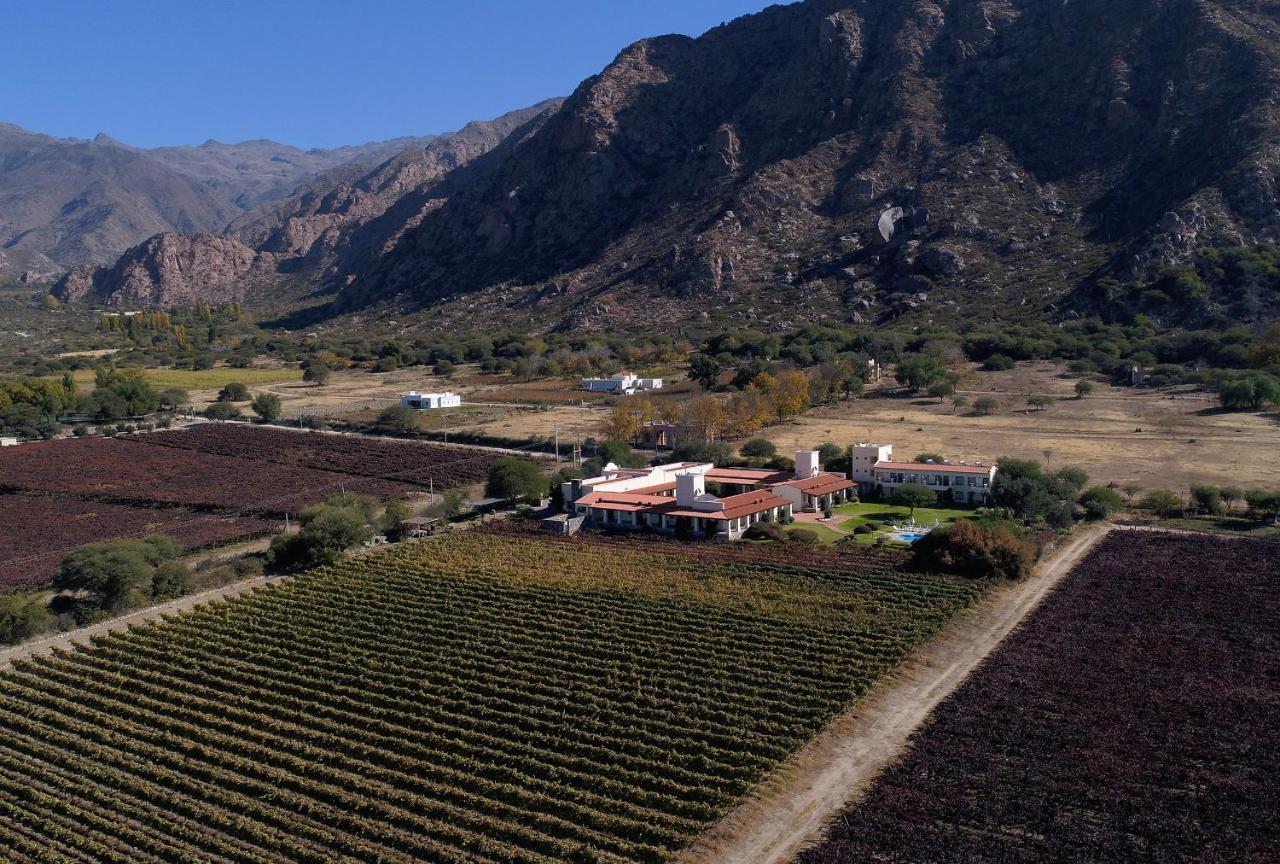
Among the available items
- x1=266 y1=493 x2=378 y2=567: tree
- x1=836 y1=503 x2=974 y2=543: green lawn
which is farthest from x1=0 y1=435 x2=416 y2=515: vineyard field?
x1=836 y1=503 x2=974 y2=543: green lawn

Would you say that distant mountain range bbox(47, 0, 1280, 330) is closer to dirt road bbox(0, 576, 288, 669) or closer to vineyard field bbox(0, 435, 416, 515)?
vineyard field bbox(0, 435, 416, 515)

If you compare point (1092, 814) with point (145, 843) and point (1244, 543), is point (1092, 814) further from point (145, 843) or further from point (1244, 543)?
point (1244, 543)

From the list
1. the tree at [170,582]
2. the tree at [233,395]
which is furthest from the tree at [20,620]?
the tree at [233,395]

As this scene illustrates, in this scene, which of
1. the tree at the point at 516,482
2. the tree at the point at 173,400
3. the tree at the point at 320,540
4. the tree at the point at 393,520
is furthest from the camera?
the tree at the point at 173,400

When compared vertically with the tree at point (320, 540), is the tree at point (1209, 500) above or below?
below

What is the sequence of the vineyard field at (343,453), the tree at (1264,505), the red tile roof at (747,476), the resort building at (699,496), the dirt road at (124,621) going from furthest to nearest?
1. the vineyard field at (343,453)
2. the red tile roof at (747,476)
3. the resort building at (699,496)
4. the tree at (1264,505)
5. the dirt road at (124,621)

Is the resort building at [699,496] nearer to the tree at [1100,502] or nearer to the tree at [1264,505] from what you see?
the tree at [1100,502]

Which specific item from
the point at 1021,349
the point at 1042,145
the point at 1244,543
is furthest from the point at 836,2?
the point at 1244,543
